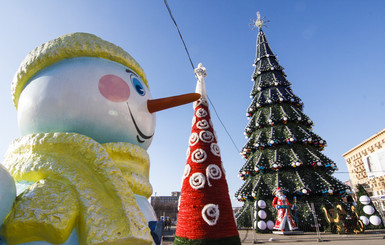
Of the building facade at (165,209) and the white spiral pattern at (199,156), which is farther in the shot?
the building facade at (165,209)

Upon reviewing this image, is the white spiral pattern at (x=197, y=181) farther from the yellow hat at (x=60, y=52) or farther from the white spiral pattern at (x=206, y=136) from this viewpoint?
the yellow hat at (x=60, y=52)

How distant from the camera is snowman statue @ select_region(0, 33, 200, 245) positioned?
56.9 inches

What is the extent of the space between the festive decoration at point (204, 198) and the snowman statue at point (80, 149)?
1.37 meters

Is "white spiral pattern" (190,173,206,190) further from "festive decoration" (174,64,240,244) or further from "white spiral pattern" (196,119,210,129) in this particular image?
"white spiral pattern" (196,119,210,129)

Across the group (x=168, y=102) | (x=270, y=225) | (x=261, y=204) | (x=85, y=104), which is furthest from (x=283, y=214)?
(x=85, y=104)

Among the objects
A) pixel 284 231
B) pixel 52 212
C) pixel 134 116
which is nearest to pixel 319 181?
pixel 284 231

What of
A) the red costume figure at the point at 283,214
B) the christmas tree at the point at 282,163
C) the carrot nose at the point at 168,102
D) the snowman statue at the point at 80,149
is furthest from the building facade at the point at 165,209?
the snowman statue at the point at 80,149

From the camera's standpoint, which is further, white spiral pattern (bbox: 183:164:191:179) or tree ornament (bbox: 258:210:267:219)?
tree ornament (bbox: 258:210:267:219)

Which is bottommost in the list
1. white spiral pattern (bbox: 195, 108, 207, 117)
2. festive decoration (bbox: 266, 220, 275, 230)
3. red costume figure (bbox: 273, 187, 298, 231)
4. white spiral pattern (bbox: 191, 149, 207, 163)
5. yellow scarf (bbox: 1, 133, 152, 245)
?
festive decoration (bbox: 266, 220, 275, 230)

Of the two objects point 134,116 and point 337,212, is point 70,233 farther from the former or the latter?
point 337,212

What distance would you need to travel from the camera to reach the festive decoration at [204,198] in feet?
10.9

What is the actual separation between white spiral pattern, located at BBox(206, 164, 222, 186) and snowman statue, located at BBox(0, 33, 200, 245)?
1.40 metres

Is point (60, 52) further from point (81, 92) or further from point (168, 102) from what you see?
point (168, 102)

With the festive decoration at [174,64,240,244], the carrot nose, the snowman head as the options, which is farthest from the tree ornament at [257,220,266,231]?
the snowman head
